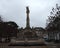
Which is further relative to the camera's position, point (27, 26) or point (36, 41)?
point (27, 26)

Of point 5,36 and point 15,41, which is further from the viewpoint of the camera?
point 5,36

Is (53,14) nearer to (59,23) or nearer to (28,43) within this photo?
(59,23)

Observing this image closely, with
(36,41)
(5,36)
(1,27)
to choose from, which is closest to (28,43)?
(36,41)

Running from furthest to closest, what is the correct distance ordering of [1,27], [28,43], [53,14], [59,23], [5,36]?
[5,36] < [1,27] < [53,14] < [59,23] < [28,43]

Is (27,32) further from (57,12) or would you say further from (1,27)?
(1,27)

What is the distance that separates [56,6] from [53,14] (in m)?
2.37

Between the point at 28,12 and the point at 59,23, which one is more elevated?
the point at 28,12

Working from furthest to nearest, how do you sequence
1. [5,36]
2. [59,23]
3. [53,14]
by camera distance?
[5,36] → [53,14] → [59,23]

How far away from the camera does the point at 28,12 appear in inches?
1916

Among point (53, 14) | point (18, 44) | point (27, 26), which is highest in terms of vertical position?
point (53, 14)

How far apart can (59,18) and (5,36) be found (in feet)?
118

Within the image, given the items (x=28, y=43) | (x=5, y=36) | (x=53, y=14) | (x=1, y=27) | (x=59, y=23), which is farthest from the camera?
(x=5, y=36)

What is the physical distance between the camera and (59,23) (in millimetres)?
45156

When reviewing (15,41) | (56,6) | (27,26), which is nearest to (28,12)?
(27,26)
